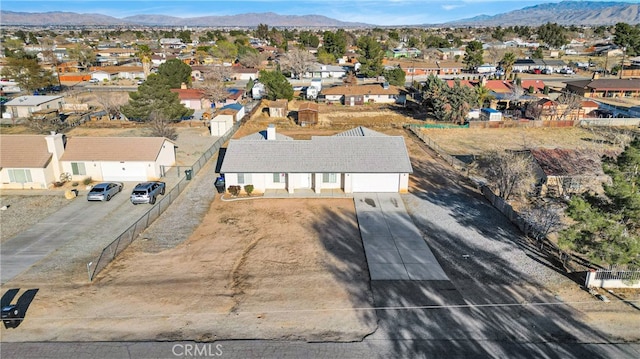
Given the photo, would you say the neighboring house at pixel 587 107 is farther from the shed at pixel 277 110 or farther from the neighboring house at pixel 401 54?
the neighboring house at pixel 401 54

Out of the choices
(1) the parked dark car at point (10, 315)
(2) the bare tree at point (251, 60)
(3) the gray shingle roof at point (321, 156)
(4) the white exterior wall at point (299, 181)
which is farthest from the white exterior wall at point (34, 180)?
(2) the bare tree at point (251, 60)

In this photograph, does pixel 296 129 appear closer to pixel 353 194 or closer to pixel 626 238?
pixel 353 194

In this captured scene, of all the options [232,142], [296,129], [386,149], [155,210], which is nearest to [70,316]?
[155,210]

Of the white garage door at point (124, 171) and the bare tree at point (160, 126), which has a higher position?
the bare tree at point (160, 126)

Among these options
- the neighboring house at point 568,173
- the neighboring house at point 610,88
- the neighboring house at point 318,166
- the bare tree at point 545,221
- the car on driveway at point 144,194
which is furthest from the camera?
the neighboring house at point 610,88

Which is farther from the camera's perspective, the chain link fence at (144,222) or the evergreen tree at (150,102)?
the evergreen tree at (150,102)

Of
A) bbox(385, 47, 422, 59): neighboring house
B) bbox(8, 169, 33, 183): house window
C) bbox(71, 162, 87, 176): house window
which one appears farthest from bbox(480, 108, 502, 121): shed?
bbox(385, 47, 422, 59): neighboring house

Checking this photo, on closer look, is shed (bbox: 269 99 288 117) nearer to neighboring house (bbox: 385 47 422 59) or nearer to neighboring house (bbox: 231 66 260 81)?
neighboring house (bbox: 231 66 260 81)
